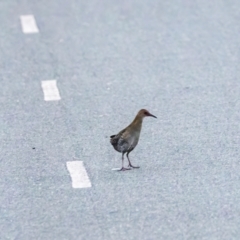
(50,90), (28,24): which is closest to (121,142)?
(50,90)

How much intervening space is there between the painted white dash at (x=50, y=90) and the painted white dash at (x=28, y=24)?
2.32m

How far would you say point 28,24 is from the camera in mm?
13797

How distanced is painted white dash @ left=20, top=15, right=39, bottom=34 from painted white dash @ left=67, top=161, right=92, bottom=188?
4.99 m

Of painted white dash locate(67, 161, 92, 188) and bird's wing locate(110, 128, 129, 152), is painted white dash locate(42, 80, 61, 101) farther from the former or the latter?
bird's wing locate(110, 128, 129, 152)

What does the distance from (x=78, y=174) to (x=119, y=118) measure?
1649mm

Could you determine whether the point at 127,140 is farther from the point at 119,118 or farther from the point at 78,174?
the point at 119,118

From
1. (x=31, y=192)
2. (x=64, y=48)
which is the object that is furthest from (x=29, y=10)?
(x=31, y=192)

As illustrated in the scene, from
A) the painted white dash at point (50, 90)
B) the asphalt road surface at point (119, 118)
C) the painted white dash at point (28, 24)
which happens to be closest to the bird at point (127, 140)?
the asphalt road surface at point (119, 118)

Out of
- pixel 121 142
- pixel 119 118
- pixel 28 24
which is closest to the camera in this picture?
pixel 121 142

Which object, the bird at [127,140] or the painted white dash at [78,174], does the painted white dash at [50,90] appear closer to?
the painted white dash at [78,174]

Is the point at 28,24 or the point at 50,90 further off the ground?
the point at 50,90

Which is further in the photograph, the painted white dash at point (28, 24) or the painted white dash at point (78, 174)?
the painted white dash at point (28, 24)

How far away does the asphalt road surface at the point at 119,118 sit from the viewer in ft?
24.6

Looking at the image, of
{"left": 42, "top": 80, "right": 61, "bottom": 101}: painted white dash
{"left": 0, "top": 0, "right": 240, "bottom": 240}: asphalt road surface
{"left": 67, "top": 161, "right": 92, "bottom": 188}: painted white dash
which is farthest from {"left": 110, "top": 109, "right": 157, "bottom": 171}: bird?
{"left": 42, "top": 80, "right": 61, "bottom": 101}: painted white dash
